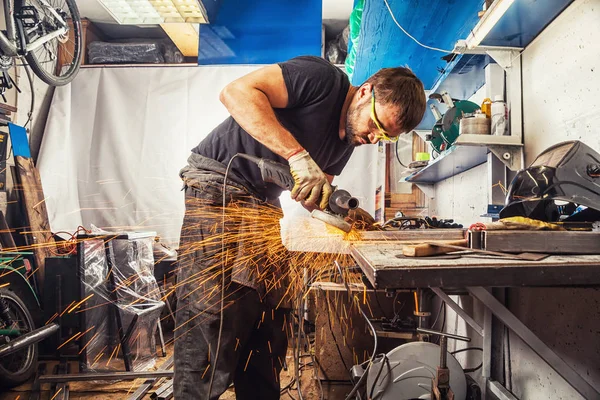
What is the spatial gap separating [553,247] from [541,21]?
121 centimetres

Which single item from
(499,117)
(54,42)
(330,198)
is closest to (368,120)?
(330,198)

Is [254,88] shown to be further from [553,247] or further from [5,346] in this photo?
[5,346]

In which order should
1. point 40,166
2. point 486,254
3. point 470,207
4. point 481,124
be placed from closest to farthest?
→ point 486,254 < point 481,124 < point 470,207 < point 40,166

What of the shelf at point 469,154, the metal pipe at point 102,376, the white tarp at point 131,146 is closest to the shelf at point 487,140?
the shelf at point 469,154

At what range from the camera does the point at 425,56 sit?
8.40 ft

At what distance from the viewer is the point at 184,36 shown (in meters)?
4.17

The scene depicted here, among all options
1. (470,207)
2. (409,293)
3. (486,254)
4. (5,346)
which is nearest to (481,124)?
(470,207)

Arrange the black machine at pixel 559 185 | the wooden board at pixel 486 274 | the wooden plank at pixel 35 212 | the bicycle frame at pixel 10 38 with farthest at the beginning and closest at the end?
the wooden plank at pixel 35 212, the bicycle frame at pixel 10 38, the black machine at pixel 559 185, the wooden board at pixel 486 274

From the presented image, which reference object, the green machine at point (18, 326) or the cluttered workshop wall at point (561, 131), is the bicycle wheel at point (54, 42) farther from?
the cluttered workshop wall at point (561, 131)

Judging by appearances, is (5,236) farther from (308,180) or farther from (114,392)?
(308,180)

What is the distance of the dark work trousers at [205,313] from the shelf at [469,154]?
1.13 m

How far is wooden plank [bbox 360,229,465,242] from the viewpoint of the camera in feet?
4.61

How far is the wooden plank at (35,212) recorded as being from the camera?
3.11m

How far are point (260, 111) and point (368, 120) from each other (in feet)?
1.50
